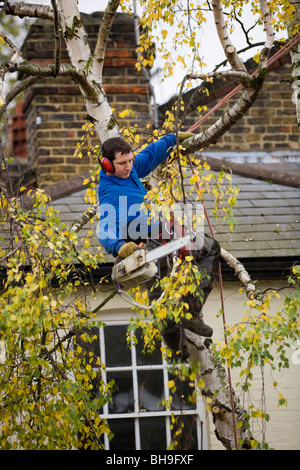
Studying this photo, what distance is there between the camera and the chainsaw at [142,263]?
17.1ft

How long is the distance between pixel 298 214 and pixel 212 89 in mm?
3766

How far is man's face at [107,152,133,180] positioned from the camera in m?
5.71

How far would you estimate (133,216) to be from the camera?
5.73 metres

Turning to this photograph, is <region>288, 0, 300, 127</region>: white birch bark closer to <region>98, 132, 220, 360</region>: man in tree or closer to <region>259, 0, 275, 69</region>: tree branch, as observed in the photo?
<region>259, 0, 275, 69</region>: tree branch

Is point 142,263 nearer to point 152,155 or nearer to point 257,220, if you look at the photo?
point 152,155

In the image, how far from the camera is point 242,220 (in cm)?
915

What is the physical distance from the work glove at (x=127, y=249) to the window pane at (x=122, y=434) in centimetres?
378

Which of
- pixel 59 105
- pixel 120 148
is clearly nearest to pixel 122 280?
pixel 120 148

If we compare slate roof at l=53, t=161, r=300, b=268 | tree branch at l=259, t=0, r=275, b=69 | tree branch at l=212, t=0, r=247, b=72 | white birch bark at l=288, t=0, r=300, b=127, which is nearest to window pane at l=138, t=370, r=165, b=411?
slate roof at l=53, t=161, r=300, b=268

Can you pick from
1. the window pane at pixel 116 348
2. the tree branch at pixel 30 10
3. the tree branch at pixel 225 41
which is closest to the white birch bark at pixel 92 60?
the tree branch at pixel 30 10

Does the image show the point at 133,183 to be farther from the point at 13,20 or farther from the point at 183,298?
the point at 13,20

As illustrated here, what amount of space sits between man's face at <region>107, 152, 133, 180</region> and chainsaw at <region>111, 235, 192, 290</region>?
2.04ft

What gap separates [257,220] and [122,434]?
270 cm

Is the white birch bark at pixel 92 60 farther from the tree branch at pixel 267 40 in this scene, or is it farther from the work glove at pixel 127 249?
the work glove at pixel 127 249
